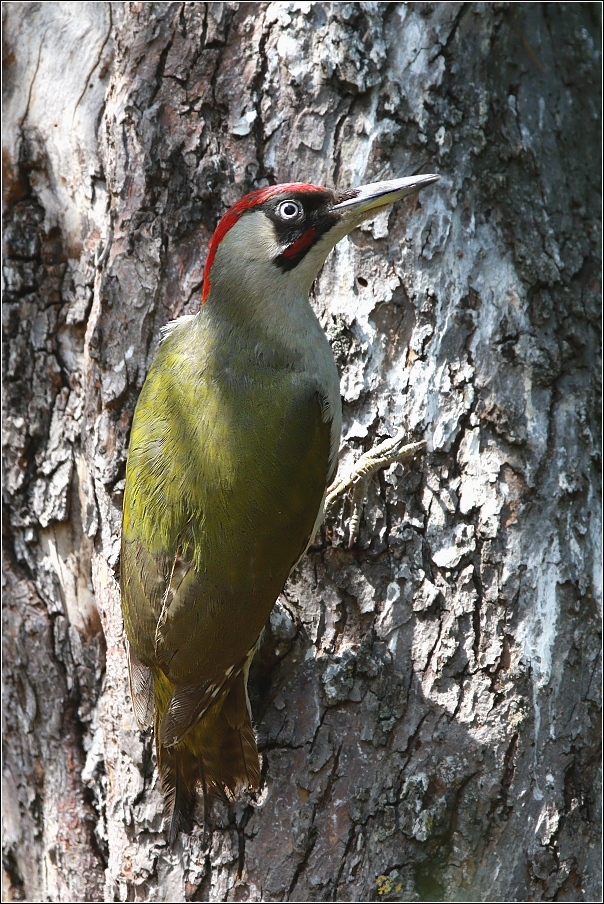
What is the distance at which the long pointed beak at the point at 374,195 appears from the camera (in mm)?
2609

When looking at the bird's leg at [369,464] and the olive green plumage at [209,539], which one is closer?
the olive green plumage at [209,539]

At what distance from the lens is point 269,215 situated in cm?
272

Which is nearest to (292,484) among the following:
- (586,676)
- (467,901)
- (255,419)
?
(255,419)

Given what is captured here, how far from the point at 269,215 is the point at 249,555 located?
3.90ft

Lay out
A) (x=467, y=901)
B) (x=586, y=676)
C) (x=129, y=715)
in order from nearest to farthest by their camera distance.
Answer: (x=467, y=901)
(x=586, y=676)
(x=129, y=715)

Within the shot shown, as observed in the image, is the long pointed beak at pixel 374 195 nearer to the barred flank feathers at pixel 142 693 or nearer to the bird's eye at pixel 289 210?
the bird's eye at pixel 289 210

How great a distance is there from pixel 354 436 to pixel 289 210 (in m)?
0.85

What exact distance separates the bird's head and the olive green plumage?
331 millimetres

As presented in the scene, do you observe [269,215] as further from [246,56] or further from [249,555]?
→ [249,555]

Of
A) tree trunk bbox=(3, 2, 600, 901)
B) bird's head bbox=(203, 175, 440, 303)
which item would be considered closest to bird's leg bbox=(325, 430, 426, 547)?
tree trunk bbox=(3, 2, 600, 901)

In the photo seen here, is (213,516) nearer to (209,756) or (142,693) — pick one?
(142,693)

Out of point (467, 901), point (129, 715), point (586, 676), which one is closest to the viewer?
point (467, 901)

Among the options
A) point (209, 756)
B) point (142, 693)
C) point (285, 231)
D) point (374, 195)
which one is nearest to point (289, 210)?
point (285, 231)

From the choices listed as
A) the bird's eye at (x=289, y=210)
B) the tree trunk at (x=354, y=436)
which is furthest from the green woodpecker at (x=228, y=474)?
the tree trunk at (x=354, y=436)
